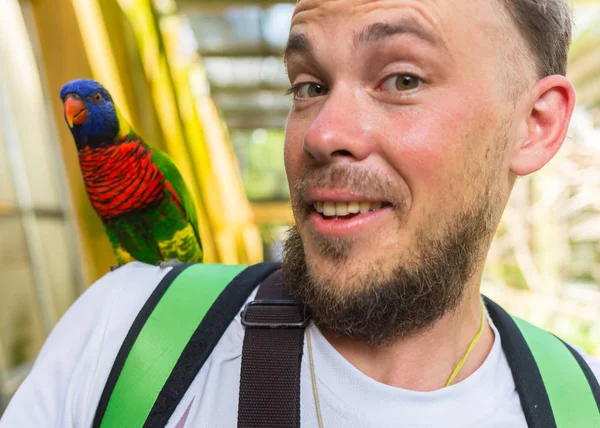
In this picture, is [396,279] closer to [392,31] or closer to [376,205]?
[376,205]

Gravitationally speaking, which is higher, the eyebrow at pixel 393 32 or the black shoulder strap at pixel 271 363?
the eyebrow at pixel 393 32

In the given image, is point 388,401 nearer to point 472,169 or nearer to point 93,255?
point 472,169

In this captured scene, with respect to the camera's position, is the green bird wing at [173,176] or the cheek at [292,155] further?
the green bird wing at [173,176]

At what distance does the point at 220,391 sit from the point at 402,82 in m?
0.59

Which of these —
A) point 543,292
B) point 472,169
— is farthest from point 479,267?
point 543,292

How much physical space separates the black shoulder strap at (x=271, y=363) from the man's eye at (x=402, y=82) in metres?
0.41

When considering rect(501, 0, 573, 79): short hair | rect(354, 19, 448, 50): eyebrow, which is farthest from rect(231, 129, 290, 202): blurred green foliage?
rect(354, 19, 448, 50): eyebrow

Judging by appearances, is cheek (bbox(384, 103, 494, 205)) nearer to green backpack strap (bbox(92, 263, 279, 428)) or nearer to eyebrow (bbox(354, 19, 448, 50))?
eyebrow (bbox(354, 19, 448, 50))

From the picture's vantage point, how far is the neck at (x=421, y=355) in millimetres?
892

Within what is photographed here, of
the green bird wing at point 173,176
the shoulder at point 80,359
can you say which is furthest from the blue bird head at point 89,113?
the shoulder at point 80,359

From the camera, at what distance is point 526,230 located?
5395 mm

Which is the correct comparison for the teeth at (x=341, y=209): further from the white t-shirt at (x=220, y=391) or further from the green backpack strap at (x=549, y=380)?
the green backpack strap at (x=549, y=380)

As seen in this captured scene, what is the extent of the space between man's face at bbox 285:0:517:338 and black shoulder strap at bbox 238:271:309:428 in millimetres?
102

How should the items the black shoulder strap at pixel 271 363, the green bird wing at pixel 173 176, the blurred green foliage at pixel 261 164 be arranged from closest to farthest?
the black shoulder strap at pixel 271 363 < the green bird wing at pixel 173 176 < the blurred green foliage at pixel 261 164
